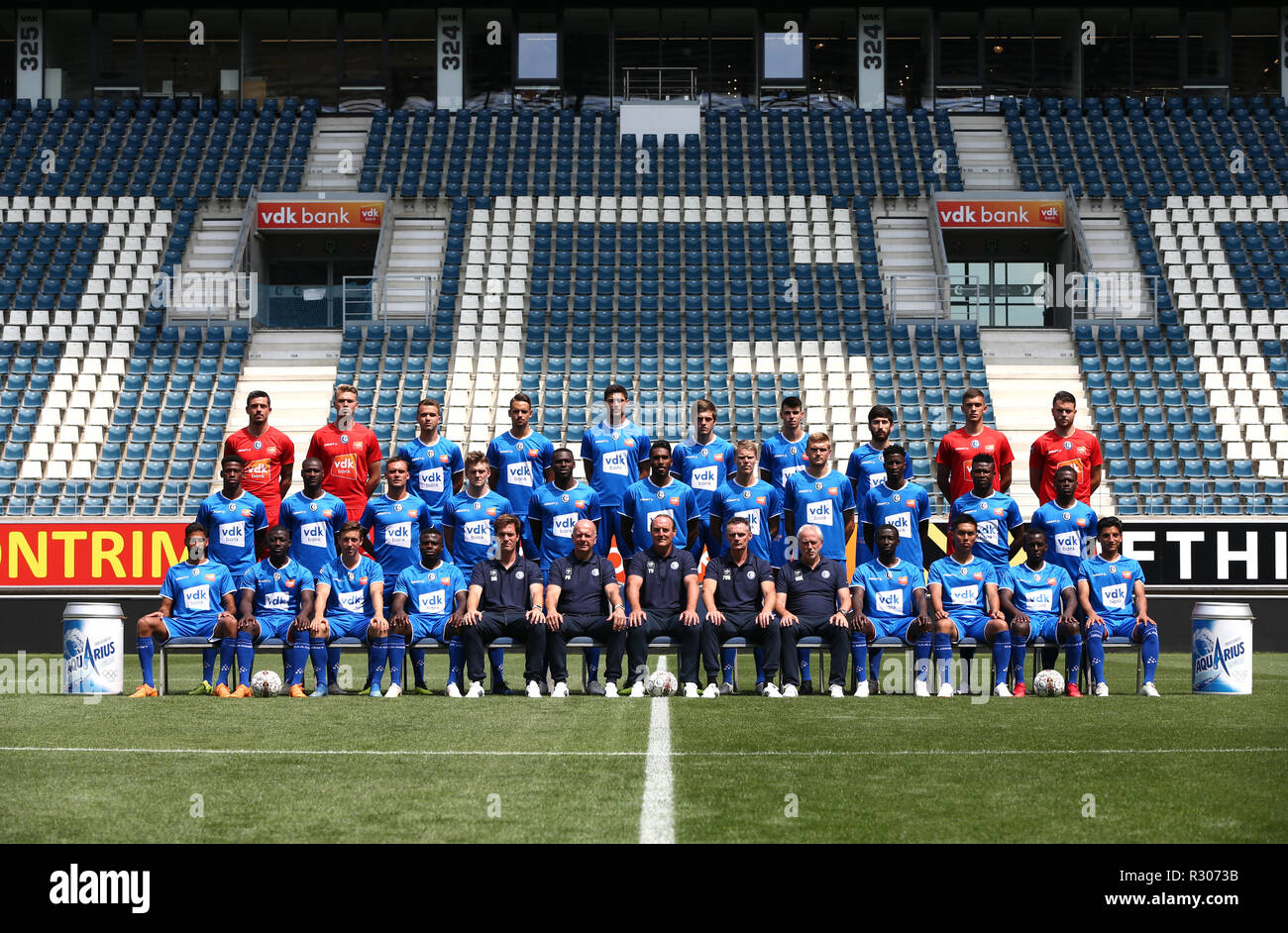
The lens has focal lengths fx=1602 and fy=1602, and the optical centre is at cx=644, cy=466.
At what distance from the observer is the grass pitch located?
5527mm

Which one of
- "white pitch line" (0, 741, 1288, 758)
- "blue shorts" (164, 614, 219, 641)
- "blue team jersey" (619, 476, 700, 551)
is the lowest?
"white pitch line" (0, 741, 1288, 758)

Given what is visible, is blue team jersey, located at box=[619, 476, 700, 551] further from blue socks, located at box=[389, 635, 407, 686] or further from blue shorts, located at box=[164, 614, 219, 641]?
blue shorts, located at box=[164, 614, 219, 641]

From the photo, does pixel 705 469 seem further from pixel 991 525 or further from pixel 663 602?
pixel 991 525

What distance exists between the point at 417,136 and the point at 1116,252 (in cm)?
1310

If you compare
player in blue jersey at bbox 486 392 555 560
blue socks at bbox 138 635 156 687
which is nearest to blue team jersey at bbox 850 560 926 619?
player in blue jersey at bbox 486 392 555 560

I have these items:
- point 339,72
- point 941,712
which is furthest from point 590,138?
point 941,712

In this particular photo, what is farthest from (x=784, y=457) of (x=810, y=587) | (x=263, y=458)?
(x=263, y=458)

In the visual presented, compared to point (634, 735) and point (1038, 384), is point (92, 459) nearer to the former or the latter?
point (1038, 384)

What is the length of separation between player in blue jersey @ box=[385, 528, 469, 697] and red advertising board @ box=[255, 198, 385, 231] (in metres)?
17.0

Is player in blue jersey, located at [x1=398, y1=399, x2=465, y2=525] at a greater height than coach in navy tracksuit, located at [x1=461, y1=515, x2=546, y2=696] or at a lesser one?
greater

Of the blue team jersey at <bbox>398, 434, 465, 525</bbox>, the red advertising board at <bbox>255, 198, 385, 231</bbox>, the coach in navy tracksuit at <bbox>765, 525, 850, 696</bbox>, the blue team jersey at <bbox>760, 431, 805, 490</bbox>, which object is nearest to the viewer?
the coach in navy tracksuit at <bbox>765, 525, 850, 696</bbox>

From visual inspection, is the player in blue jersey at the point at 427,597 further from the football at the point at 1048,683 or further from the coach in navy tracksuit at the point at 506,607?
the football at the point at 1048,683

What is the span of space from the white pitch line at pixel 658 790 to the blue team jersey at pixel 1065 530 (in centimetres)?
428

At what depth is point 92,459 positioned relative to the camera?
905 inches
